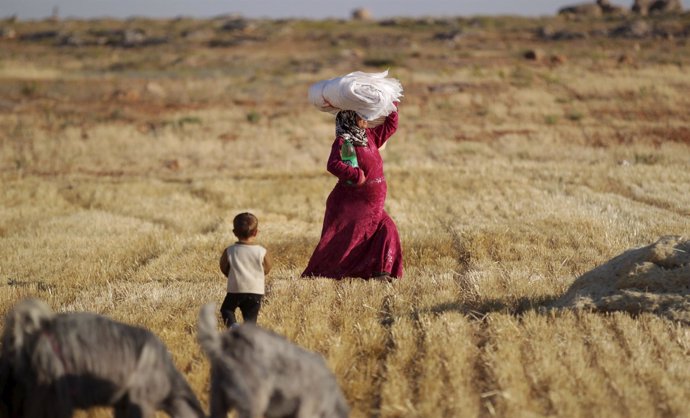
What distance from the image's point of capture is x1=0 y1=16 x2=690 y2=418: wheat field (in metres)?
5.18

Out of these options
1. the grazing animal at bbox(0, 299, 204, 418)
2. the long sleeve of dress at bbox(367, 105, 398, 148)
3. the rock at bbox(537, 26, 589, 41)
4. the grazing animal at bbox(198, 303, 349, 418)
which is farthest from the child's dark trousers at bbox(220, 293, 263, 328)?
the rock at bbox(537, 26, 589, 41)

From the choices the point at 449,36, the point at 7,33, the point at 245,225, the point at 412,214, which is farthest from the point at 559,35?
the point at 245,225

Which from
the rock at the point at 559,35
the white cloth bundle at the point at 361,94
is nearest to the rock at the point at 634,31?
the rock at the point at 559,35

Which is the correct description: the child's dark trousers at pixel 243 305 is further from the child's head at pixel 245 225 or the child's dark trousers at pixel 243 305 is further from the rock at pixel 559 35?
the rock at pixel 559 35

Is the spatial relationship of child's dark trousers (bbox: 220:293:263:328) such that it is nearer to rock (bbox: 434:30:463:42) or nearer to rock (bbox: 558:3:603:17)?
rock (bbox: 434:30:463:42)

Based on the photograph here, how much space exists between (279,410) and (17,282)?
6159 mm

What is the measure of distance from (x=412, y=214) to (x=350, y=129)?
190 inches

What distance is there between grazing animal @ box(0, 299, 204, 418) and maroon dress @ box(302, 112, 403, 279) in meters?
4.25

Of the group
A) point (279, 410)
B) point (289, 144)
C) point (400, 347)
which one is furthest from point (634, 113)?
point (279, 410)

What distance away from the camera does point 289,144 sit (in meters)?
21.5

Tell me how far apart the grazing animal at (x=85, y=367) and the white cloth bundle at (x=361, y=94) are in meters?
4.38

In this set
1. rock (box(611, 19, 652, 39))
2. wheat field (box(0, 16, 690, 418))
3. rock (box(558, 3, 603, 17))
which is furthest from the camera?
rock (box(558, 3, 603, 17))

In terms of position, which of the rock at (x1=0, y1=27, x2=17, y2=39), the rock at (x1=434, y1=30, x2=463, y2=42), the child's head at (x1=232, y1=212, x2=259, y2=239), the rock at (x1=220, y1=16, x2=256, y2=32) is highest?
the child's head at (x1=232, y1=212, x2=259, y2=239)

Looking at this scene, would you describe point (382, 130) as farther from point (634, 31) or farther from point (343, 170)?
point (634, 31)
